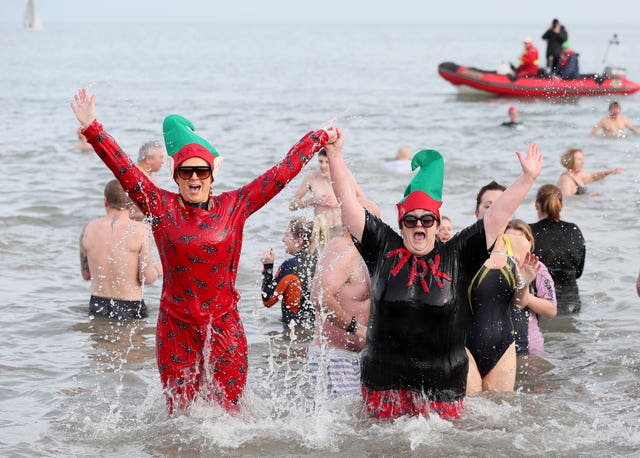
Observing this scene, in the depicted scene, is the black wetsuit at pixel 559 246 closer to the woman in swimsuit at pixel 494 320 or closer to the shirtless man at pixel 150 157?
the woman in swimsuit at pixel 494 320

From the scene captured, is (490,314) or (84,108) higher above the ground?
(84,108)

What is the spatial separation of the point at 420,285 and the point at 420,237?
0.26 m

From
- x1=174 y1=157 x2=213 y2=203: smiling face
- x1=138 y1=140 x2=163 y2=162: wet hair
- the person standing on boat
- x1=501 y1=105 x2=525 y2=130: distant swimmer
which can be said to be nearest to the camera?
x1=174 y1=157 x2=213 y2=203: smiling face

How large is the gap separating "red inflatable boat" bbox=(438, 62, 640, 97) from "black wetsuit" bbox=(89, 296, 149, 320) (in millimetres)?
23822

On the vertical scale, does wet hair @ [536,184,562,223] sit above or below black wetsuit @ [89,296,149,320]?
above

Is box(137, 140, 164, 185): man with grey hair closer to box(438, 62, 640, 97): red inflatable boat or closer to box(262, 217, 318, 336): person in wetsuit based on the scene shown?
box(262, 217, 318, 336): person in wetsuit

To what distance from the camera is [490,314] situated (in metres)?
6.21

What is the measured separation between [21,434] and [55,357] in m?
1.89

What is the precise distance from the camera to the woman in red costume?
5156 mm

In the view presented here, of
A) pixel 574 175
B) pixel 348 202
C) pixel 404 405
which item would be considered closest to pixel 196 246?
pixel 348 202

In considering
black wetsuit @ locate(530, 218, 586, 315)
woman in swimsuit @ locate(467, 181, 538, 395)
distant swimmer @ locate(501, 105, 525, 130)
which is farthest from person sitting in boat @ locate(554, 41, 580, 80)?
woman in swimsuit @ locate(467, 181, 538, 395)

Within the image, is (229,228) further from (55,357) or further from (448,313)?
(55,357)

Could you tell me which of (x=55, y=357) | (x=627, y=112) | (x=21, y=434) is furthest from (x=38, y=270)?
(x=627, y=112)

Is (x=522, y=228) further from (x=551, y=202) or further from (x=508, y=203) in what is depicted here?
(x=508, y=203)
